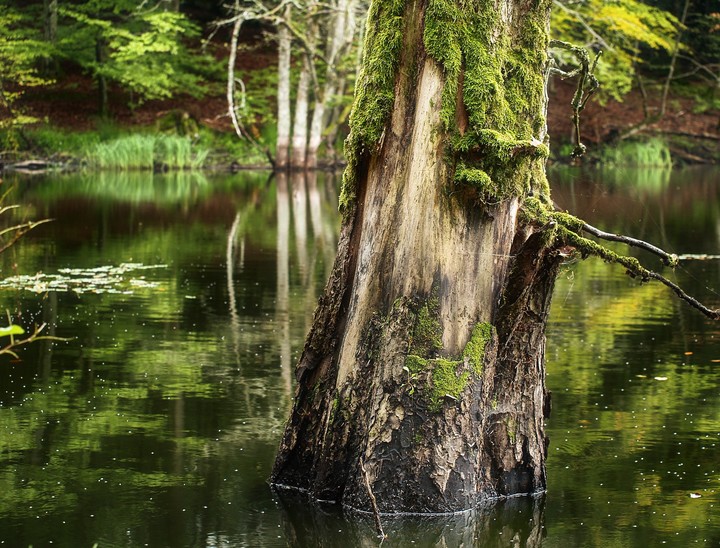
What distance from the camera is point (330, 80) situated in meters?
35.7

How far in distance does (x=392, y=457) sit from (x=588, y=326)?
6167 mm

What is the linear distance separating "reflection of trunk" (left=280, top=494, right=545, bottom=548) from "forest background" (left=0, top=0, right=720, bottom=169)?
2571 centimetres

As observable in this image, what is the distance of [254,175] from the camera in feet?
120

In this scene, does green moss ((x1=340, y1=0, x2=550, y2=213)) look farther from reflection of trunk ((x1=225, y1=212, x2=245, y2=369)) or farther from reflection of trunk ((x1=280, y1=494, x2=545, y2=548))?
reflection of trunk ((x1=225, y1=212, x2=245, y2=369))

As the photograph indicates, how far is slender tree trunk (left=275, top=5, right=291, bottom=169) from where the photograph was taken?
111ft

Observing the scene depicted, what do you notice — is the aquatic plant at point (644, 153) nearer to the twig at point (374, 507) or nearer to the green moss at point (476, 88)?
the green moss at point (476, 88)

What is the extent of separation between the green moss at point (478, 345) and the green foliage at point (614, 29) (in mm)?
28177

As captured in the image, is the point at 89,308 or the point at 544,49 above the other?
the point at 544,49

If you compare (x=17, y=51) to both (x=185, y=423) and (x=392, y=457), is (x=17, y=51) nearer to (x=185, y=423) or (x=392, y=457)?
(x=185, y=423)

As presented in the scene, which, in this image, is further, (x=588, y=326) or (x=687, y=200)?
(x=687, y=200)

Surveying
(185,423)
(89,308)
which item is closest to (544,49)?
(185,423)

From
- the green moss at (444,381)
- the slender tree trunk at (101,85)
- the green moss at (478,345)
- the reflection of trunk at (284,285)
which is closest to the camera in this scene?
the green moss at (444,381)

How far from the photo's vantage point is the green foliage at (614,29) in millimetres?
34781

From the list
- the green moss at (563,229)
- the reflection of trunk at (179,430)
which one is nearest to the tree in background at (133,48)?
the reflection of trunk at (179,430)
